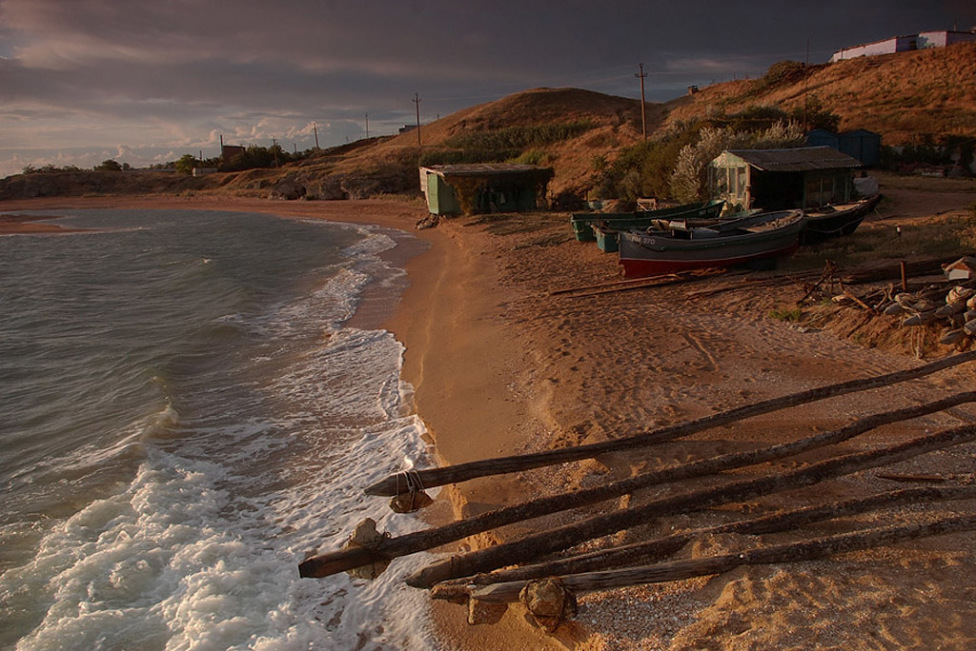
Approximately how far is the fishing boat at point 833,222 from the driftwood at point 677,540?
1373cm

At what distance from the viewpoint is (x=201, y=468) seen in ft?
27.6

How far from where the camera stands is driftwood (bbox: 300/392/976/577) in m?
4.82

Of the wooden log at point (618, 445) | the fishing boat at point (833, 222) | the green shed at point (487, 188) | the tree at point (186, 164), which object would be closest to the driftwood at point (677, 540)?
the wooden log at point (618, 445)

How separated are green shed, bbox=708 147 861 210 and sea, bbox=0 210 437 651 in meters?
12.1

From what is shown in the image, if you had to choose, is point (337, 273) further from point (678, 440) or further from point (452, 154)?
point (452, 154)

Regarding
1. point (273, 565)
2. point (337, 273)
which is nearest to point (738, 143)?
point (337, 273)

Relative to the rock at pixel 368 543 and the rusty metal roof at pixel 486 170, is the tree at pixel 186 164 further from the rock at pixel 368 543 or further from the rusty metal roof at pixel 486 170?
the rock at pixel 368 543

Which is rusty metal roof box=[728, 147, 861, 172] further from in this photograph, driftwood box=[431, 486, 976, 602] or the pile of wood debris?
driftwood box=[431, 486, 976, 602]

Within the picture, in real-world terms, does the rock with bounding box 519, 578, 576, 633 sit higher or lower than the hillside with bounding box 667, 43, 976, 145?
lower

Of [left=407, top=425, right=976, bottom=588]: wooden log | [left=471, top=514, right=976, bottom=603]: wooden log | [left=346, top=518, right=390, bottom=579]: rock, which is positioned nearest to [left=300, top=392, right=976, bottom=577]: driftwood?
[left=346, top=518, right=390, bottom=579]: rock

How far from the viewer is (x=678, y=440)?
697cm

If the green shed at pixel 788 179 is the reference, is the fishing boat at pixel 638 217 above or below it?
below

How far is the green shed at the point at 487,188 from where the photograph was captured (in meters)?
32.1

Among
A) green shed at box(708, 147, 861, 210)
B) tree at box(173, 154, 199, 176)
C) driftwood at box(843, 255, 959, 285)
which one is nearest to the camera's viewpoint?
driftwood at box(843, 255, 959, 285)
